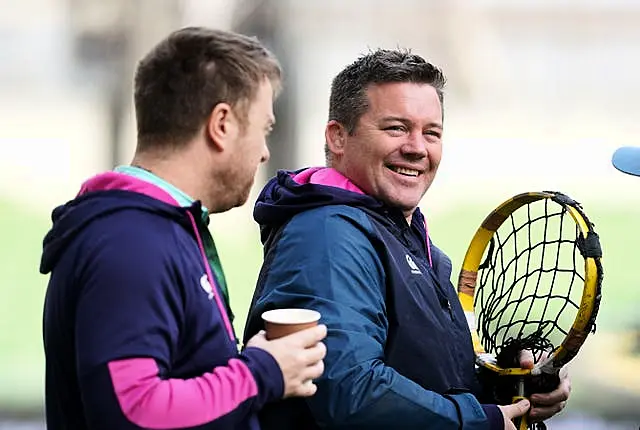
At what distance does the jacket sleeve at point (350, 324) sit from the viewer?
1388mm

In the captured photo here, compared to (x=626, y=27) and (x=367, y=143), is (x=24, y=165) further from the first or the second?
(x=626, y=27)

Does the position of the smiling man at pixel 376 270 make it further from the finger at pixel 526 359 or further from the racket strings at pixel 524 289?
the racket strings at pixel 524 289

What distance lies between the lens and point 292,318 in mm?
1151

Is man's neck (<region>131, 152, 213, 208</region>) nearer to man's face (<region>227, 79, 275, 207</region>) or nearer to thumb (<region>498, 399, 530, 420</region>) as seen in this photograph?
man's face (<region>227, 79, 275, 207</region>)

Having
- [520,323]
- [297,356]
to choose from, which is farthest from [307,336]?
[520,323]

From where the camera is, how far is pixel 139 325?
0.97 m

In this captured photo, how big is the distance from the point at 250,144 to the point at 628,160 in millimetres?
916

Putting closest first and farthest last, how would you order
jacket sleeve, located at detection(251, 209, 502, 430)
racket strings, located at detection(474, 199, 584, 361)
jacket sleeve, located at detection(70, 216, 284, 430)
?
jacket sleeve, located at detection(70, 216, 284, 430) → jacket sleeve, located at detection(251, 209, 502, 430) → racket strings, located at detection(474, 199, 584, 361)

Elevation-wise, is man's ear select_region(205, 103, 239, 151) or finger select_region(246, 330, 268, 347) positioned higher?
man's ear select_region(205, 103, 239, 151)

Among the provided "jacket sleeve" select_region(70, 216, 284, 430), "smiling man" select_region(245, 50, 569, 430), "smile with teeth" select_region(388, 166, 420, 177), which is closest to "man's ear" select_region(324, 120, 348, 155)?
"smiling man" select_region(245, 50, 569, 430)

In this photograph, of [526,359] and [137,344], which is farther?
[526,359]

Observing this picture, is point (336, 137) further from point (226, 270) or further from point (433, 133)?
point (226, 270)

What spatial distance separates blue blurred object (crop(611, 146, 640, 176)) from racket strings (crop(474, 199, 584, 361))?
16cm

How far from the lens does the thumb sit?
153 centimetres
